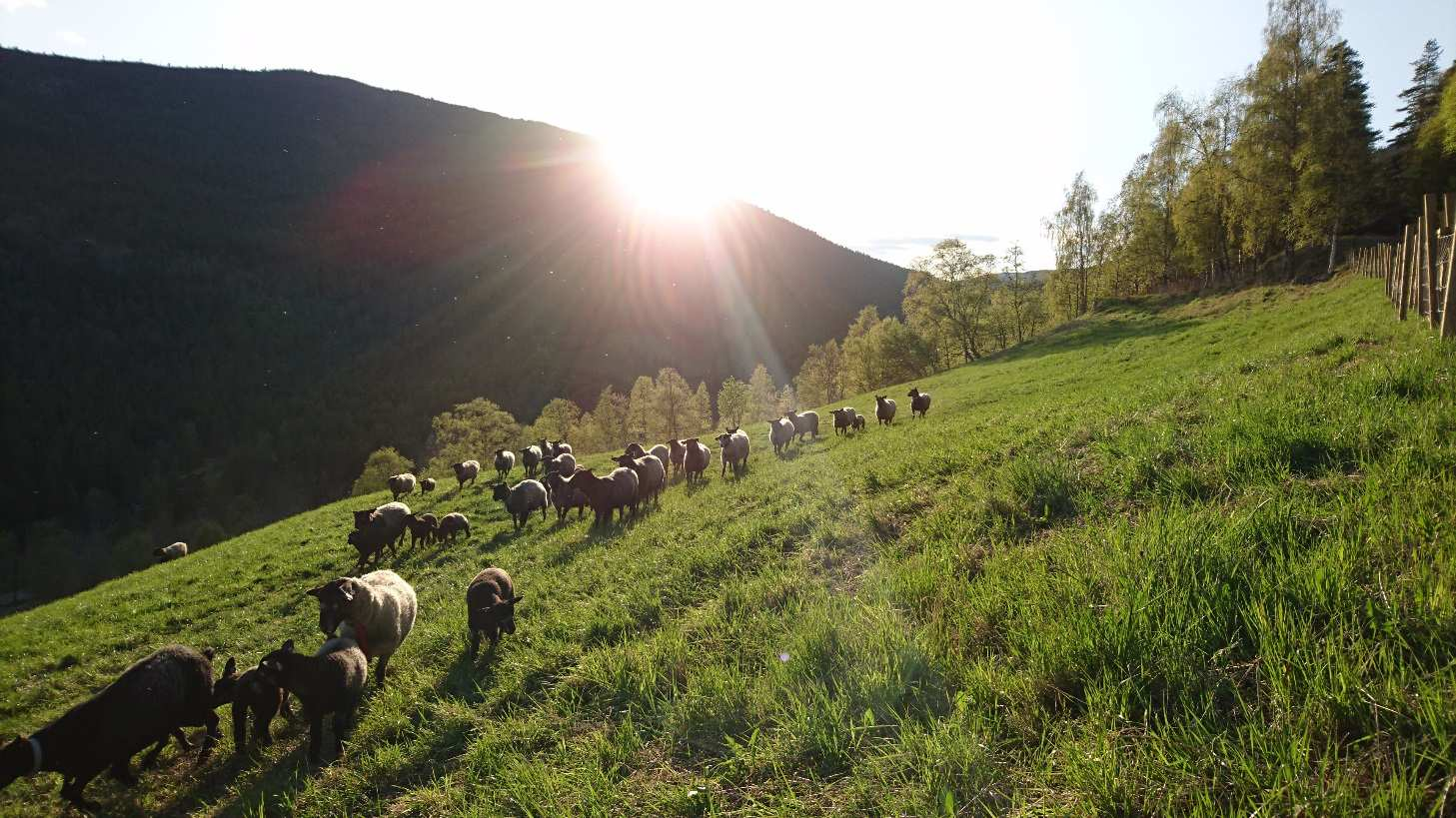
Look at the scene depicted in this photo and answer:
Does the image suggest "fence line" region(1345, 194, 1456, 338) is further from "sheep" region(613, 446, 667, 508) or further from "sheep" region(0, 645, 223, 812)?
"sheep" region(0, 645, 223, 812)

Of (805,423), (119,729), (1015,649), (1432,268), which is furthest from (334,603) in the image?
(805,423)

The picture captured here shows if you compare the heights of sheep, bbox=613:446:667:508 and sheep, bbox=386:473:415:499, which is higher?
sheep, bbox=613:446:667:508

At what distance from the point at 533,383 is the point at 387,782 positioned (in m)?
176

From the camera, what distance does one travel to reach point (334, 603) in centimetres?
759

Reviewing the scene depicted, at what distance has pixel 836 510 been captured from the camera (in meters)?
8.02

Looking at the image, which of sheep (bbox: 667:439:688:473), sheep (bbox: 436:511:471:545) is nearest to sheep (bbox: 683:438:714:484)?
sheep (bbox: 667:439:688:473)

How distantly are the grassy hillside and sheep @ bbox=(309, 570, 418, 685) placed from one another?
0.46 metres

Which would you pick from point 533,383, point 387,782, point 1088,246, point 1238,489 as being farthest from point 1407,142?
point 533,383

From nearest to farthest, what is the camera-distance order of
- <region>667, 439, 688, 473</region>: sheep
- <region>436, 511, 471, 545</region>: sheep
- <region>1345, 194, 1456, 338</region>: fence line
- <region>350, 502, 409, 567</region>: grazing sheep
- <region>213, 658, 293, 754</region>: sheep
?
<region>213, 658, 293, 754</region>: sheep, <region>1345, 194, 1456, 338</region>: fence line, <region>350, 502, 409, 567</region>: grazing sheep, <region>436, 511, 471, 545</region>: sheep, <region>667, 439, 688, 473</region>: sheep

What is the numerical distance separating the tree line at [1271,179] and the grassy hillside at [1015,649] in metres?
34.4

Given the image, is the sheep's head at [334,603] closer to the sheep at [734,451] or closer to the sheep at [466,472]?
the sheep at [734,451]

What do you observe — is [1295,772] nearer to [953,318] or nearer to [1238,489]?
[1238,489]

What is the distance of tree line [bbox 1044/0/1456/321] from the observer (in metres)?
31.5

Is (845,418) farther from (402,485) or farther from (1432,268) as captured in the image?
(402,485)
